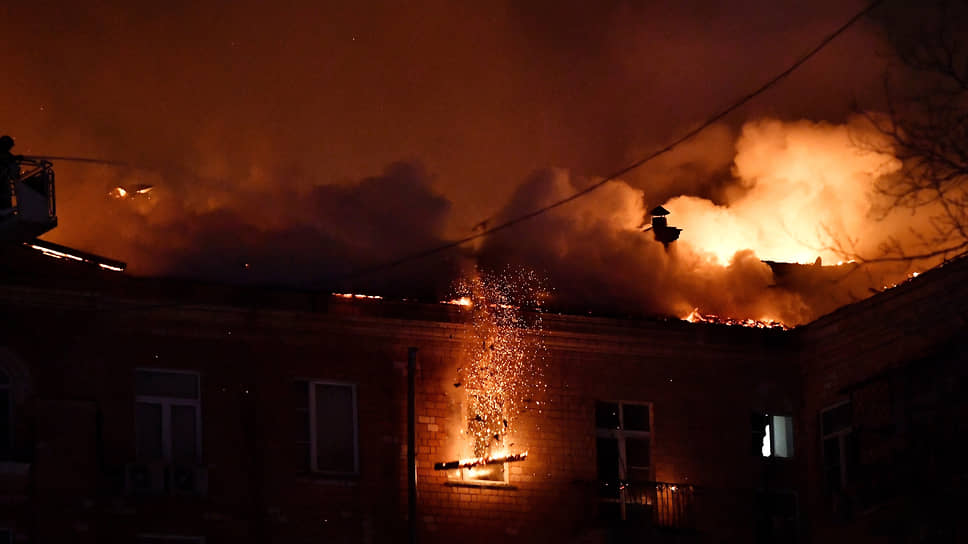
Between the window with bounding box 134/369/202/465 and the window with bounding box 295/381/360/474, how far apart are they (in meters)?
1.83

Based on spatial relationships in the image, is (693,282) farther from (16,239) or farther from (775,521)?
(16,239)

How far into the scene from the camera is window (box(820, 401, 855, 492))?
32562 millimetres

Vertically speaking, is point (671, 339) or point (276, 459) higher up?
point (671, 339)

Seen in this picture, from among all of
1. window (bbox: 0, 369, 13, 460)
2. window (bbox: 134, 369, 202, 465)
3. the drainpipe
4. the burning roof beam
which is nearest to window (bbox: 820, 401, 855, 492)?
the drainpipe

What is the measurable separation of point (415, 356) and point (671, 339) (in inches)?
209

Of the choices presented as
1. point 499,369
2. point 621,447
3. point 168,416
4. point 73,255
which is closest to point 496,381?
point 499,369

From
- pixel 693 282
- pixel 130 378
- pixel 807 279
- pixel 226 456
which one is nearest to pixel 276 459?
pixel 226 456

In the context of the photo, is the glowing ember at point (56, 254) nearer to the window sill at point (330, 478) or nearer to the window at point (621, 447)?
the window sill at point (330, 478)

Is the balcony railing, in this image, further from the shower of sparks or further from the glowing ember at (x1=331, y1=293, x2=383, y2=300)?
the glowing ember at (x1=331, y1=293, x2=383, y2=300)

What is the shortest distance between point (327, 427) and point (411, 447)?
1476mm

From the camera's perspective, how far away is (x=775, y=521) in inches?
1324

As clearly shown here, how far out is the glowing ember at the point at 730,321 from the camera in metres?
34.8

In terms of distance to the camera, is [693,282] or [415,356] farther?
[693,282]

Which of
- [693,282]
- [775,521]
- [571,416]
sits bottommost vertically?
[775,521]
